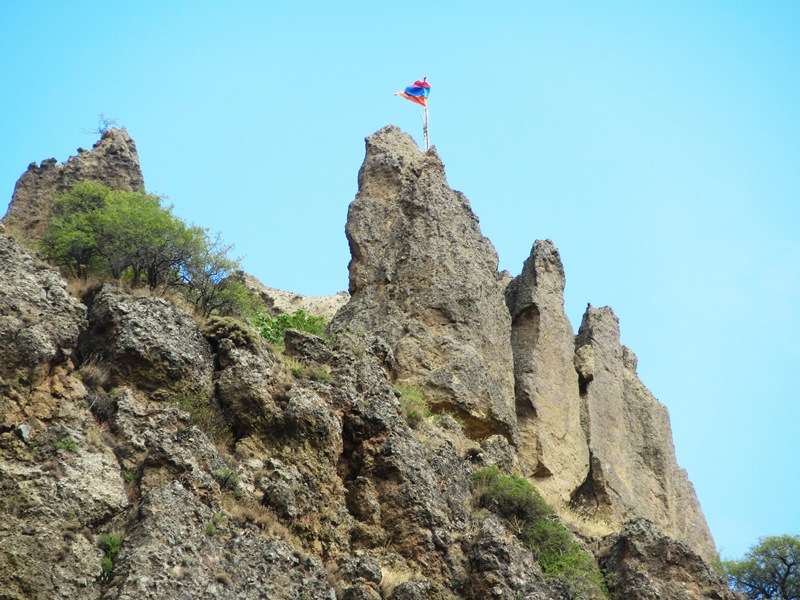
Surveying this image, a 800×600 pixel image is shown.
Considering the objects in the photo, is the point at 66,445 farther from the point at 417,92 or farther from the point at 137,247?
the point at 417,92

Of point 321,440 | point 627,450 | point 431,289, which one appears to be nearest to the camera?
point 321,440

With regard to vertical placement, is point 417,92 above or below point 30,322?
above

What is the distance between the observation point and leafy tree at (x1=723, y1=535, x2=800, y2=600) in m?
39.6

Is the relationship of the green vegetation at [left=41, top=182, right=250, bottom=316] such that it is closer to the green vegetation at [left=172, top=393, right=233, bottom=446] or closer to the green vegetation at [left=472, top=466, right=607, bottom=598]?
the green vegetation at [left=172, top=393, right=233, bottom=446]

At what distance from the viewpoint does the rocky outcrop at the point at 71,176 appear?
34.4m

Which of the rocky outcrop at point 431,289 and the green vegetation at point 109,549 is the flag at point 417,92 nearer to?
the rocky outcrop at point 431,289

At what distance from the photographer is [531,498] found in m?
29.5

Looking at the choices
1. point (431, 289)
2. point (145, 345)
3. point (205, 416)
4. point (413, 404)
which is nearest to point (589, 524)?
point (413, 404)

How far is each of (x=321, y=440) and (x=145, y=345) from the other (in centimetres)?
439

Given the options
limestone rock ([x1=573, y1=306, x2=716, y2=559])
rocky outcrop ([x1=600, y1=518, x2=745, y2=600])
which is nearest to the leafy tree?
limestone rock ([x1=573, y1=306, x2=716, y2=559])

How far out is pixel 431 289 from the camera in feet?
118

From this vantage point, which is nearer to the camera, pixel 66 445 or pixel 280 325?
pixel 66 445

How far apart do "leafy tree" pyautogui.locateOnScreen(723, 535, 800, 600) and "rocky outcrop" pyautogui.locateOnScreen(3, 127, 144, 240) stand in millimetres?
23869

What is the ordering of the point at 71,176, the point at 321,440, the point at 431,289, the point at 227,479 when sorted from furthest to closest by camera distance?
the point at 431,289 → the point at 71,176 → the point at 321,440 → the point at 227,479
